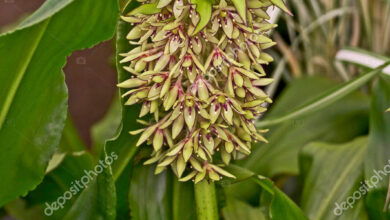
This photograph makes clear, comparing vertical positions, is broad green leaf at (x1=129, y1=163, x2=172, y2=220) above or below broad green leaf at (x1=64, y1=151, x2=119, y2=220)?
below

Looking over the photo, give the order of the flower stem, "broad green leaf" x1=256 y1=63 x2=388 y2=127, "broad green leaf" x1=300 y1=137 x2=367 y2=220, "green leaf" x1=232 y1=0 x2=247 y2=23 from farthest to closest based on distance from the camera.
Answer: "broad green leaf" x1=300 y1=137 x2=367 y2=220, "broad green leaf" x1=256 y1=63 x2=388 y2=127, the flower stem, "green leaf" x1=232 y1=0 x2=247 y2=23

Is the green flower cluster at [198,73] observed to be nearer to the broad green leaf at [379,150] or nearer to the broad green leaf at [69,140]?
the broad green leaf at [379,150]

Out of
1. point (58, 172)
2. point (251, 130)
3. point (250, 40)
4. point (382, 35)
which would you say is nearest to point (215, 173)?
point (251, 130)

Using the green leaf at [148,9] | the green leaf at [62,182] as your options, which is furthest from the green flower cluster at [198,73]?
the green leaf at [62,182]

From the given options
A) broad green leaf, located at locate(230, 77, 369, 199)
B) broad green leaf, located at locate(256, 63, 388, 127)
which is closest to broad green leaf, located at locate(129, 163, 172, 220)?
broad green leaf, located at locate(256, 63, 388, 127)

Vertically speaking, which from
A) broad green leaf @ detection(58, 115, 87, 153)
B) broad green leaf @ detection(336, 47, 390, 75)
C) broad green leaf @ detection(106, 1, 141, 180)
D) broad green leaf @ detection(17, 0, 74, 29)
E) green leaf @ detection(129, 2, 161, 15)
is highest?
broad green leaf @ detection(17, 0, 74, 29)

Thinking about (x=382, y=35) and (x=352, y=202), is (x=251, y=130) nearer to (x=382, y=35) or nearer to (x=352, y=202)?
(x=352, y=202)

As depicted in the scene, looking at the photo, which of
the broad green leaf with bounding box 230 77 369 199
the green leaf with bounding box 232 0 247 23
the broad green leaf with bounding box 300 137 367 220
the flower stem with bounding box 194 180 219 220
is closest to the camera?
the green leaf with bounding box 232 0 247 23

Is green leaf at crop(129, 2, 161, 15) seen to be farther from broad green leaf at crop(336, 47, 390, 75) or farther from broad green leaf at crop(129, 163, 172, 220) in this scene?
broad green leaf at crop(336, 47, 390, 75)
